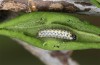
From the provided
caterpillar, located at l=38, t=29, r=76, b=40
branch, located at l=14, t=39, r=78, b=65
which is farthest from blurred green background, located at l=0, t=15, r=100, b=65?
caterpillar, located at l=38, t=29, r=76, b=40

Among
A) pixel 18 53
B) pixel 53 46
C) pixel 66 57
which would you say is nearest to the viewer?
pixel 53 46

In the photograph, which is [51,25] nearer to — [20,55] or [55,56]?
[55,56]

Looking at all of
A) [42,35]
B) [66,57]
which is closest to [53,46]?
[42,35]

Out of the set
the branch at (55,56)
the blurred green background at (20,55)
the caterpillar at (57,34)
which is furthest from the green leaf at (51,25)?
the blurred green background at (20,55)

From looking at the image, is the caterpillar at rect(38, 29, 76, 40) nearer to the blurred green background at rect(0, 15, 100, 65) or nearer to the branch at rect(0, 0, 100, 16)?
the branch at rect(0, 0, 100, 16)

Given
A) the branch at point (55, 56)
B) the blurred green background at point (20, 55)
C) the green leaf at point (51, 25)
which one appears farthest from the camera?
the blurred green background at point (20, 55)

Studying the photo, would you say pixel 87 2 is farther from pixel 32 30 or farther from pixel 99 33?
pixel 32 30

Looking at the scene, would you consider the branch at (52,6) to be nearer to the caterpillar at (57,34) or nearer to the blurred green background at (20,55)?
the caterpillar at (57,34)
